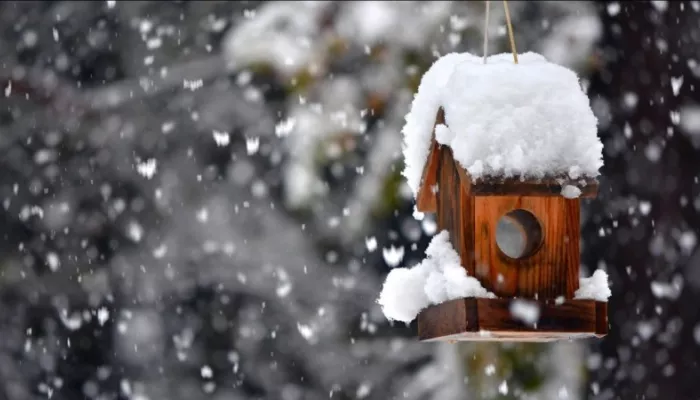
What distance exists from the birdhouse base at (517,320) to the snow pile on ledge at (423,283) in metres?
0.07

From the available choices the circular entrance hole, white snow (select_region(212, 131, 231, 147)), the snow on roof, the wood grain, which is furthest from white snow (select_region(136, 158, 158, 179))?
the snow on roof

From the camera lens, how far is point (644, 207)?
460cm

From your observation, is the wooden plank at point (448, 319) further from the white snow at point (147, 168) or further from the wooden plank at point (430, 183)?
the white snow at point (147, 168)

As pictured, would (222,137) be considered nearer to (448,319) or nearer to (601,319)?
(448,319)

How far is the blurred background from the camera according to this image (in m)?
4.48

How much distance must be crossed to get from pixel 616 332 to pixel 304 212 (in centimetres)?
187

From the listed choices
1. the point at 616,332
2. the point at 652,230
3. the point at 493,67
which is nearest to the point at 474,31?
the point at 652,230

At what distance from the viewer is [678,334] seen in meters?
4.27

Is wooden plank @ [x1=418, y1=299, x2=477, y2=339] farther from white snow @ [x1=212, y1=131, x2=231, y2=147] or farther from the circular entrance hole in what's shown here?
white snow @ [x1=212, y1=131, x2=231, y2=147]

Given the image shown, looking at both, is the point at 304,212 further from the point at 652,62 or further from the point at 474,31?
the point at 652,62

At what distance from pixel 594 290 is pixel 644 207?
9.46 ft

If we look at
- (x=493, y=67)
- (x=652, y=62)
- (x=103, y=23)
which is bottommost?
(x=493, y=67)

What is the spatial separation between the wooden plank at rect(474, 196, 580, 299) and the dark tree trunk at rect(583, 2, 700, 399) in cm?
256

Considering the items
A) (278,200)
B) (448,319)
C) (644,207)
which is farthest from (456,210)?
(278,200)
